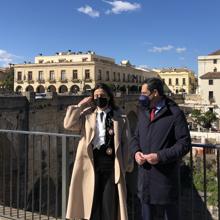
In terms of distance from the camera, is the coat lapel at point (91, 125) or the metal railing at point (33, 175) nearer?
the coat lapel at point (91, 125)

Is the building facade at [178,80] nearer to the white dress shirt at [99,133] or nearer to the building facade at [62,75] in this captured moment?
the building facade at [62,75]

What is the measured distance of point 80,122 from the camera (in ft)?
14.0

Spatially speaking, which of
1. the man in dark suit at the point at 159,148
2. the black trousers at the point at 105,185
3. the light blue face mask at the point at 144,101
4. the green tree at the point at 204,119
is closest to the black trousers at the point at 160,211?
the man in dark suit at the point at 159,148

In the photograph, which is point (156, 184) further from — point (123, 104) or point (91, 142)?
point (123, 104)

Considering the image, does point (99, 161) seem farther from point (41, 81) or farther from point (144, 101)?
point (41, 81)

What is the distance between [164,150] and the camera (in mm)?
3648

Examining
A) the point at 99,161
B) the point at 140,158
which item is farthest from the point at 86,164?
the point at 140,158

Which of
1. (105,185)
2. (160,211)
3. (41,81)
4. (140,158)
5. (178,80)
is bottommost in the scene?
(160,211)

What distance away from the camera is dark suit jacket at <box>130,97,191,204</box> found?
364 centimetres

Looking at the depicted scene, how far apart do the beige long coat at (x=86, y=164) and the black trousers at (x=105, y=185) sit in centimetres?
6

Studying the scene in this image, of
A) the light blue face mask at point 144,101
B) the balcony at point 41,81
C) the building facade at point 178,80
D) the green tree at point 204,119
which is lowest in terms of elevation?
the green tree at point 204,119

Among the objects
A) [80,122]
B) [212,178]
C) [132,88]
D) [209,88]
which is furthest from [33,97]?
[132,88]

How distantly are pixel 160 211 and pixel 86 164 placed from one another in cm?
91

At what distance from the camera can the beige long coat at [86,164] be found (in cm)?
416
